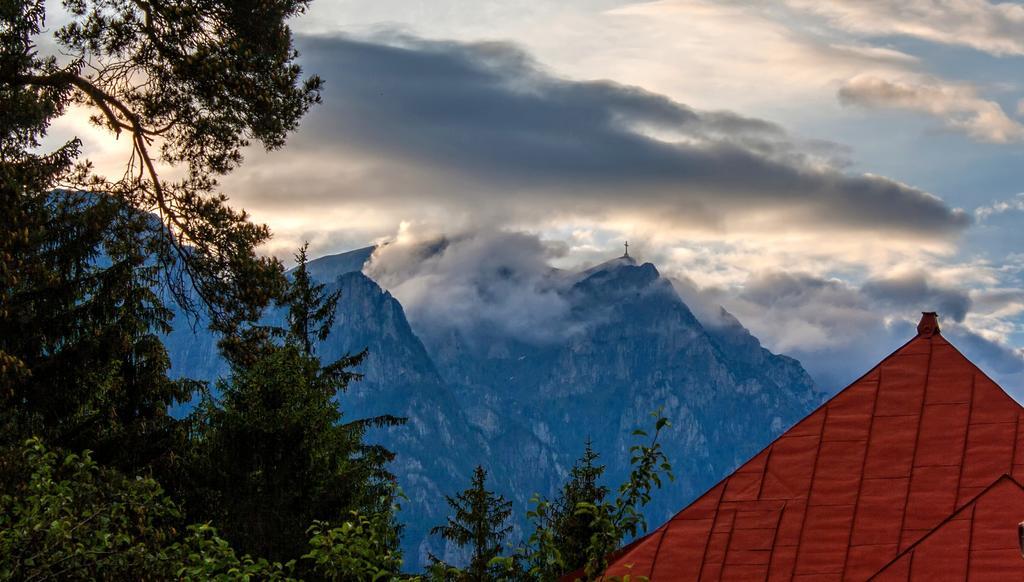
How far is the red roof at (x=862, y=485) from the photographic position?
20141 millimetres

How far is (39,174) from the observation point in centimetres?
2197

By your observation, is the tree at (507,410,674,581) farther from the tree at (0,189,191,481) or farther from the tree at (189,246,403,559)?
the tree at (189,246,403,559)

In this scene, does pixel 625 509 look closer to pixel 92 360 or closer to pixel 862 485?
pixel 862 485

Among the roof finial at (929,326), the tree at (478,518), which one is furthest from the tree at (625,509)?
the tree at (478,518)

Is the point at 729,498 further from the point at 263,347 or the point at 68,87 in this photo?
the point at 68,87

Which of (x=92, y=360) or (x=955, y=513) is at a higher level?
(x=92, y=360)

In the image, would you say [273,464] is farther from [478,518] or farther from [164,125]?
[164,125]

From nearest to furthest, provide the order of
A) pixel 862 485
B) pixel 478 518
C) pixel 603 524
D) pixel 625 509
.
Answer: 1. pixel 603 524
2. pixel 625 509
3. pixel 862 485
4. pixel 478 518

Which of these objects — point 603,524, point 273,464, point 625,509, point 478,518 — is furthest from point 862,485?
point 273,464

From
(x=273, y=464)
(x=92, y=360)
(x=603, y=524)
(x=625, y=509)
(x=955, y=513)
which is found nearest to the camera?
(x=603, y=524)

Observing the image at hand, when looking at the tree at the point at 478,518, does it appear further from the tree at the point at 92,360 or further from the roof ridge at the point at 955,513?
the roof ridge at the point at 955,513

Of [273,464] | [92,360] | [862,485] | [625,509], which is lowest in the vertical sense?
[625,509]

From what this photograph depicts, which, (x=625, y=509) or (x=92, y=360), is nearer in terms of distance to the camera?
(x=625, y=509)

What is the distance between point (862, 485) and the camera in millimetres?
21391
